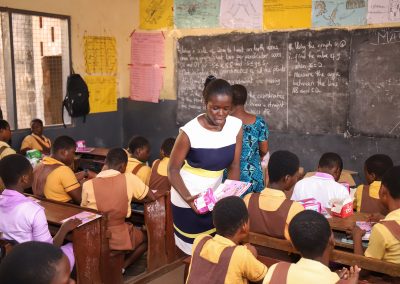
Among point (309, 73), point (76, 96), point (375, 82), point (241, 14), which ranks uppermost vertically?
point (241, 14)

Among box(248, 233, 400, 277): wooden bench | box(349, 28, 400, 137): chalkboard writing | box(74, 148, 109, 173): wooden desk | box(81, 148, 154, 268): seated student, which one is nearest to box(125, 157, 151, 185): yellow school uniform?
box(81, 148, 154, 268): seated student

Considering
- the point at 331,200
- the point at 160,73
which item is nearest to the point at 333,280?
the point at 331,200

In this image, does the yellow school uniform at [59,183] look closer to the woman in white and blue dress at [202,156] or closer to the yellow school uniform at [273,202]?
the woman in white and blue dress at [202,156]

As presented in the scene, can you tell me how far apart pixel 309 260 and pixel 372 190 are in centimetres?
141

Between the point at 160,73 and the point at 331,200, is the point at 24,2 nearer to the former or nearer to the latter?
the point at 160,73

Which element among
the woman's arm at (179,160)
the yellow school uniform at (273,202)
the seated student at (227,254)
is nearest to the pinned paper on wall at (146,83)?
the woman's arm at (179,160)

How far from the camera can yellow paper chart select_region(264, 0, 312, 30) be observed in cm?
511

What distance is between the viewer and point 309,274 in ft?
5.34

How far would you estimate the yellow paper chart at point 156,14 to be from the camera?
632 centimetres

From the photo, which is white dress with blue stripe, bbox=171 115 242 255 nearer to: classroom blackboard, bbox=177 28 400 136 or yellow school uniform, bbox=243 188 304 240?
yellow school uniform, bbox=243 188 304 240

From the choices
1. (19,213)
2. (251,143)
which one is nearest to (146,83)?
(251,143)

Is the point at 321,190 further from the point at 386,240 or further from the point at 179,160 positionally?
the point at 179,160

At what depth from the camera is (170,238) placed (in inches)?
142

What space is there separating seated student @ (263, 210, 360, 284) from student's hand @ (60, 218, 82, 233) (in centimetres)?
129
